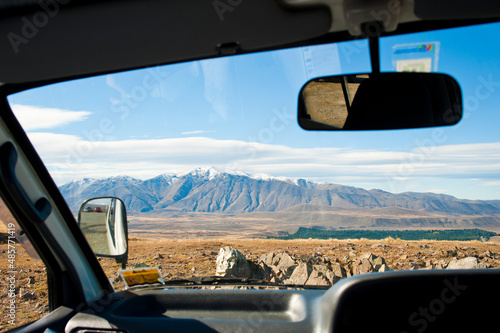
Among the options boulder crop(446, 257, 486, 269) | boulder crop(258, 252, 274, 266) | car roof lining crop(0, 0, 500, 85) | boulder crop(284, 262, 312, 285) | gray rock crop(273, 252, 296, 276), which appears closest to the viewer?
car roof lining crop(0, 0, 500, 85)

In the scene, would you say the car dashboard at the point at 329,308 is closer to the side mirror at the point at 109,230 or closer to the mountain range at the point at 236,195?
the side mirror at the point at 109,230

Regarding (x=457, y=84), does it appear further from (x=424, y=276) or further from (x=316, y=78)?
(x=424, y=276)

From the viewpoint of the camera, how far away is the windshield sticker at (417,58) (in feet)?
8.48

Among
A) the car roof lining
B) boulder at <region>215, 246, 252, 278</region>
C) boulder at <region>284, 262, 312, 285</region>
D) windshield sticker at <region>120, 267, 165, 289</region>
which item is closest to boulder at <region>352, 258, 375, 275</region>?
boulder at <region>284, 262, 312, 285</region>

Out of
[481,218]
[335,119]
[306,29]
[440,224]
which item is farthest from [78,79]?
[481,218]

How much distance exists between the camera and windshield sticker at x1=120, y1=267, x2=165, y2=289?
342 centimetres

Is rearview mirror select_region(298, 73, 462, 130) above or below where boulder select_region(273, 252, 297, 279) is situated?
above

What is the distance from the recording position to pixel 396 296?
251 centimetres

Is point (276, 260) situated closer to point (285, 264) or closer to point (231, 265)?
point (285, 264)

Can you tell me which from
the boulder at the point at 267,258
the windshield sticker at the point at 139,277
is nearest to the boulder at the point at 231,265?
the boulder at the point at 267,258

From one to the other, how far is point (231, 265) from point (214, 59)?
1775 millimetres

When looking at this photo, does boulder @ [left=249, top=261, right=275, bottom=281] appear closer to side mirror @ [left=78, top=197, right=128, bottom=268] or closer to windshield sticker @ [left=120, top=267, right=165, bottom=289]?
windshield sticker @ [left=120, top=267, right=165, bottom=289]

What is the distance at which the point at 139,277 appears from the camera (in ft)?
11.3

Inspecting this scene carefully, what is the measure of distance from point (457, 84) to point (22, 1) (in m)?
2.85
